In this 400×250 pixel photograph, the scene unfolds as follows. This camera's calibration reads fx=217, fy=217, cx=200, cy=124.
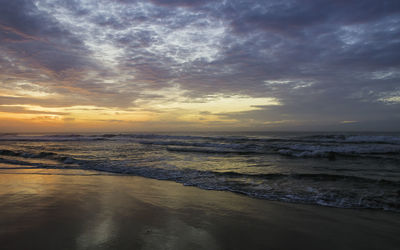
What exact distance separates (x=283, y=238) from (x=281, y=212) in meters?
1.23

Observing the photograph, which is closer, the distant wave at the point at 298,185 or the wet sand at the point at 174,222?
the wet sand at the point at 174,222

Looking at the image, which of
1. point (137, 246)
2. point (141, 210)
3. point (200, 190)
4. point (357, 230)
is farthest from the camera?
point (200, 190)

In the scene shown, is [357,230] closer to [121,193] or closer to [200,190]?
[200,190]

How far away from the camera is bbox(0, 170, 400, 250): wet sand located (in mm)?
3031

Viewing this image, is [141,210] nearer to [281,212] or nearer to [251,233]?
[251,233]

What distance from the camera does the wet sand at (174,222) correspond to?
3.03 meters

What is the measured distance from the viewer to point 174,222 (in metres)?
3.74

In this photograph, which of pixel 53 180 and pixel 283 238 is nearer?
pixel 283 238

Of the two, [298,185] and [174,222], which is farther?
[298,185]

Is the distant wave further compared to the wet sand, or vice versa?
the distant wave

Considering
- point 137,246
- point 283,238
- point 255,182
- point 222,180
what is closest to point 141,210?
point 137,246

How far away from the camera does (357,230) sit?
355cm

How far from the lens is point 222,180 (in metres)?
7.27

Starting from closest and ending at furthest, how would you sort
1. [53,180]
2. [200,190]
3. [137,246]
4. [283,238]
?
1. [137,246]
2. [283,238]
3. [200,190]
4. [53,180]
